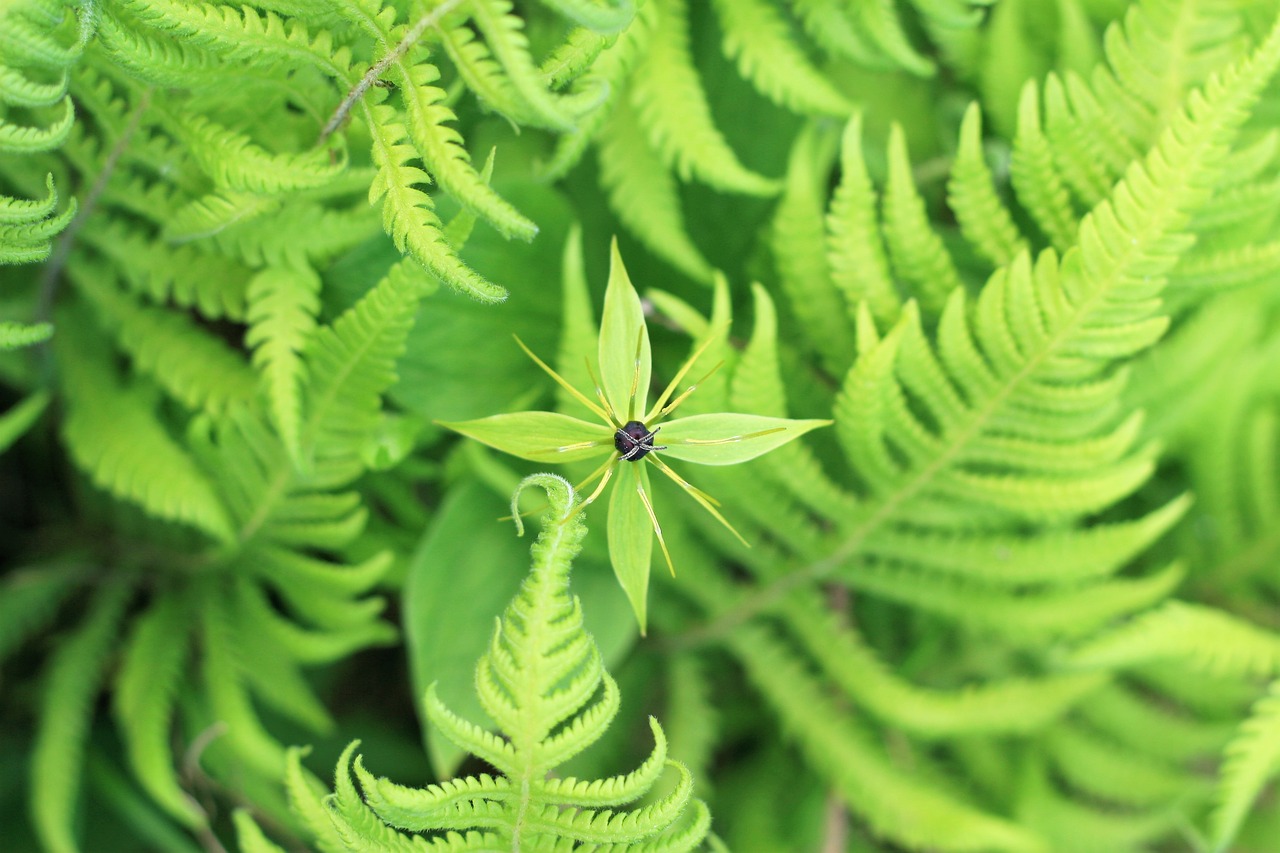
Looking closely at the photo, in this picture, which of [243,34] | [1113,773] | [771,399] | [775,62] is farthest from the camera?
[1113,773]

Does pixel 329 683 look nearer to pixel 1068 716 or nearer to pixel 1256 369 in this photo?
pixel 1068 716

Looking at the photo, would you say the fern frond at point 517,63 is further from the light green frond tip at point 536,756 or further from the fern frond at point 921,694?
the fern frond at point 921,694

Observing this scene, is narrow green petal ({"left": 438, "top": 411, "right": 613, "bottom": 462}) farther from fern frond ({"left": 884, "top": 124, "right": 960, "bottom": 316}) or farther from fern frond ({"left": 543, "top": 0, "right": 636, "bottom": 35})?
fern frond ({"left": 884, "top": 124, "right": 960, "bottom": 316})

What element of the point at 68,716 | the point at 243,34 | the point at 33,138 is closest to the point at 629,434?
the point at 243,34

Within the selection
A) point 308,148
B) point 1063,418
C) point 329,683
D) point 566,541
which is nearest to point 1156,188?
point 1063,418

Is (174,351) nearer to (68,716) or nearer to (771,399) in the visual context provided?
(68,716)

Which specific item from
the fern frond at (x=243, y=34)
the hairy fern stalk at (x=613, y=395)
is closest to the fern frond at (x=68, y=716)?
the hairy fern stalk at (x=613, y=395)

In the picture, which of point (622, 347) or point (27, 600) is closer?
point (622, 347)
